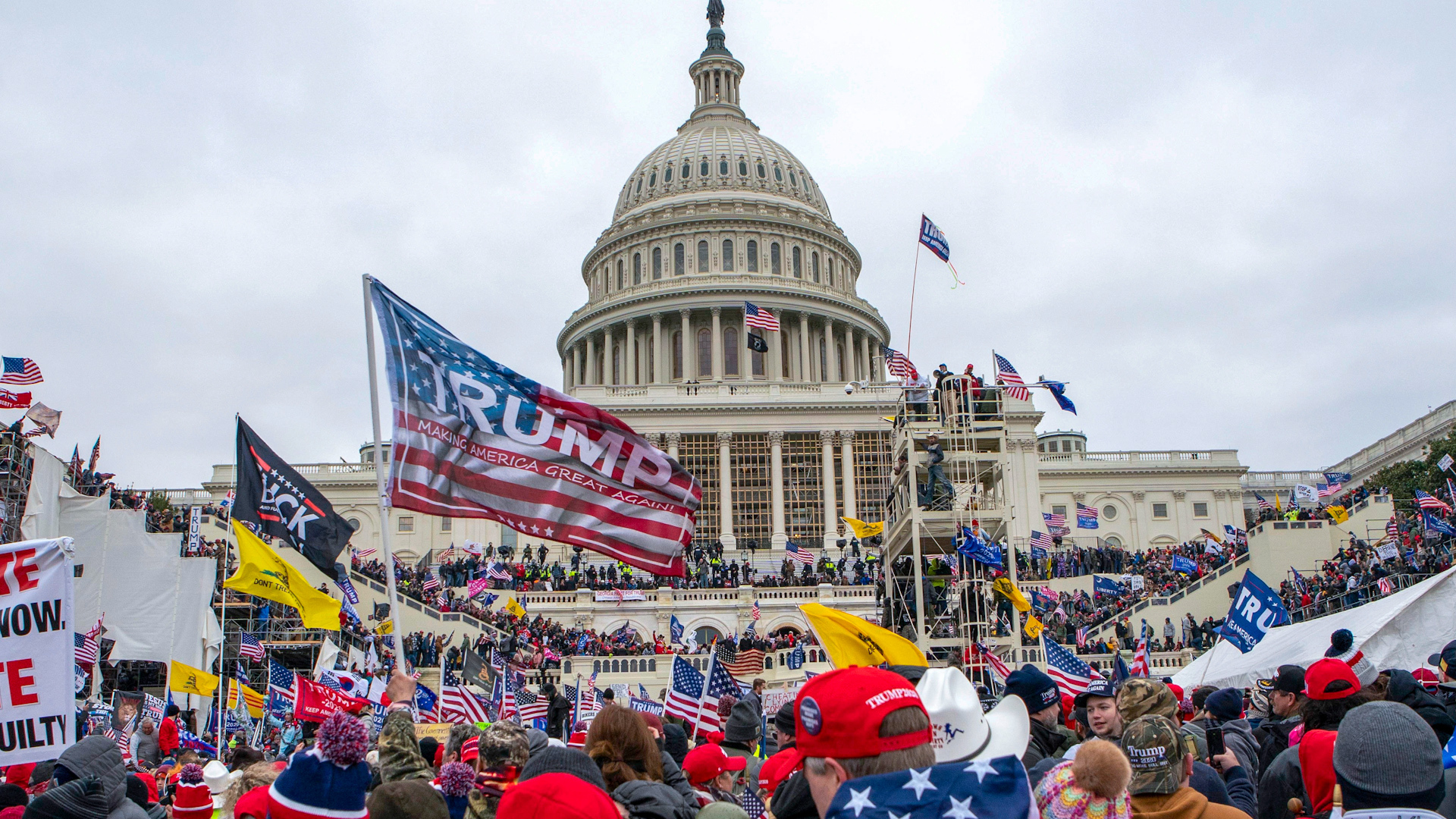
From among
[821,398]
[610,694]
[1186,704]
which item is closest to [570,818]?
[1186,704]

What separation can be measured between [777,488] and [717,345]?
60.7 ft

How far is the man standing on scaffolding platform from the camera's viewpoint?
82.5ft

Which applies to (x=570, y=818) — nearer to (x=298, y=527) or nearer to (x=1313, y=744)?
(x=1313, y=744)

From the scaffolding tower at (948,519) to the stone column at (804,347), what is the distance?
5461 cm

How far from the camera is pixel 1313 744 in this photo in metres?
5.80

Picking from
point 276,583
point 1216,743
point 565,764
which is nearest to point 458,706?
point 276,583

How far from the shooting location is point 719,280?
277 ft

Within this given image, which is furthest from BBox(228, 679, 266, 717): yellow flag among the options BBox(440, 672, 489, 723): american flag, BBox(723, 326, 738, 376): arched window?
BBox(723, 326, 738, 376): arched window

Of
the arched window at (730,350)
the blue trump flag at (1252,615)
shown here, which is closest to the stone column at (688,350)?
the arched window at (730,350)

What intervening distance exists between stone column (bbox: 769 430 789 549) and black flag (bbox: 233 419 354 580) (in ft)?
158

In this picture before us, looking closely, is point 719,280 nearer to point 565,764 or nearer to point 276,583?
point 276,583

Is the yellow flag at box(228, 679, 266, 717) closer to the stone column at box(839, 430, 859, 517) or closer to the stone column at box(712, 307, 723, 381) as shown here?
the stone column at box(839, 430, 859, 517)

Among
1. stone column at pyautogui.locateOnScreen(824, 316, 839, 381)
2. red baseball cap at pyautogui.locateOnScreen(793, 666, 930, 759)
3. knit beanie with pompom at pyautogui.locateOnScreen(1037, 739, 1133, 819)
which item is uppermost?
stone column at pyautogui.locateOnScreen(824, 316, 839, 381)

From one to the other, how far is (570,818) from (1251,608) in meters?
12.6
